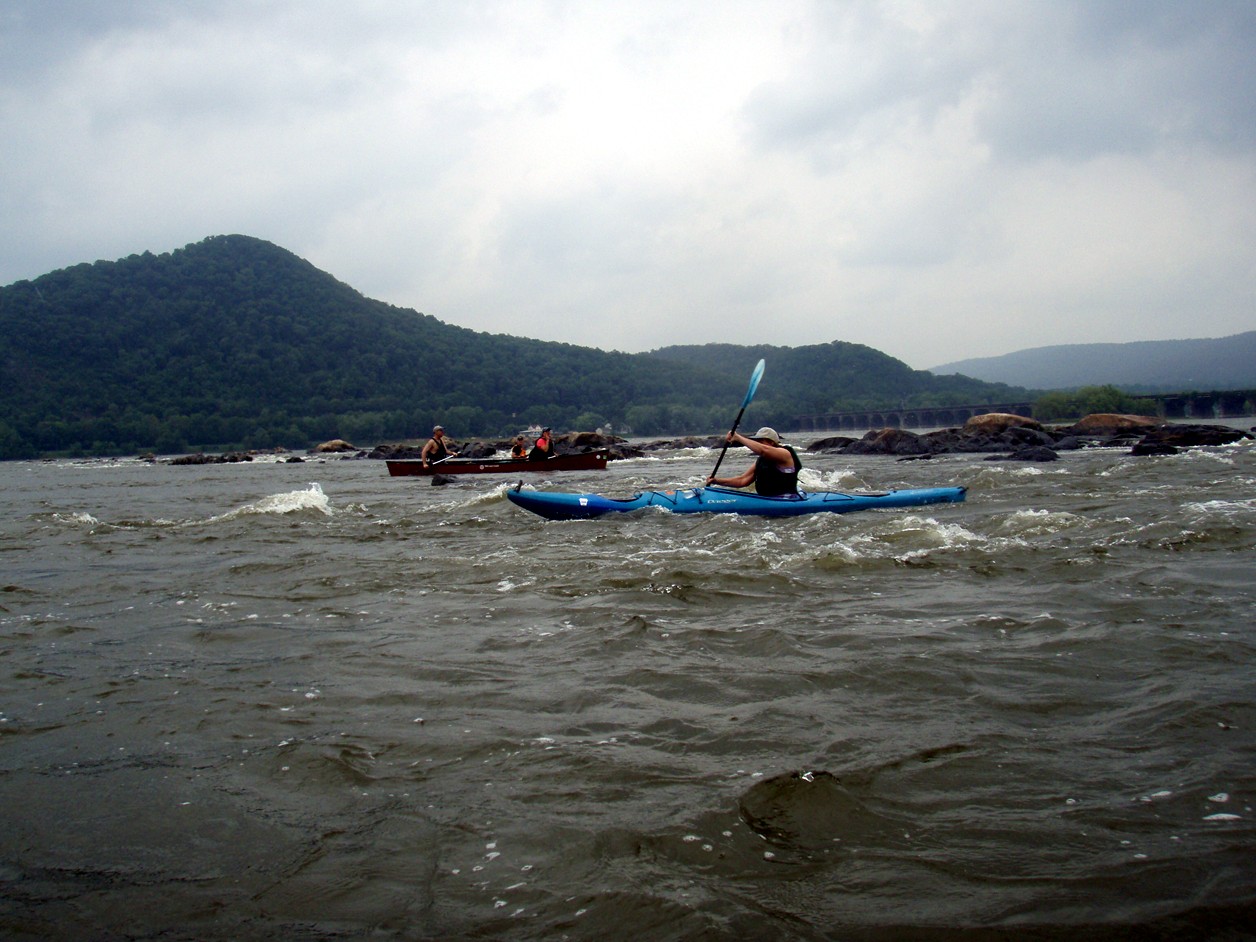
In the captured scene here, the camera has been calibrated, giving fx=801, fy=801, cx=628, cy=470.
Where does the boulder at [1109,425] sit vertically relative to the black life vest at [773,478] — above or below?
above

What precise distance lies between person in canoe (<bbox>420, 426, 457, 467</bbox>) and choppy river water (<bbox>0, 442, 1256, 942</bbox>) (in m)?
14.9

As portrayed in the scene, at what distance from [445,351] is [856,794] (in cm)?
9547

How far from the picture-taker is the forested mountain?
2689 inches

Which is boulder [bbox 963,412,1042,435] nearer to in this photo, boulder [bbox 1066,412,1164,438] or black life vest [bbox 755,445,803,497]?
boulder [bbox 1066,412,1164,438]

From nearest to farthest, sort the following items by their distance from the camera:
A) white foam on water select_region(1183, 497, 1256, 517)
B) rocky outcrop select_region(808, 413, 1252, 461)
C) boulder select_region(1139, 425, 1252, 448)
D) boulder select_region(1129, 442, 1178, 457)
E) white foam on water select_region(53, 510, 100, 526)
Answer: white foam on water select_region(1183, 497, 1256, 517), white foam on water select_region(53, 510, 100, 526), boulder select_region(1129, 442, 1178, 457), boulder select_region(1139, 425, 1252, 448), rocky outcrop select_region(808, 413, 1252, 461)

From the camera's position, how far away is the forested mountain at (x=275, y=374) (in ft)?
224

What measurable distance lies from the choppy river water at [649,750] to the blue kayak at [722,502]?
10.4 ft

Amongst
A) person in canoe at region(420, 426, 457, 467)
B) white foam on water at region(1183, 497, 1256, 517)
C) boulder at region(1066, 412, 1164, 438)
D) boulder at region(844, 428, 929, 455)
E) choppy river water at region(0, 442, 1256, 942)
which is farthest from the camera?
boulder at region(1066, 412, 1164, 438)

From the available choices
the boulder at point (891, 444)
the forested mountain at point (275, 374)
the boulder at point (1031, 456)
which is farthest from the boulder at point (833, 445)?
the forested mountain at point (275, 374)

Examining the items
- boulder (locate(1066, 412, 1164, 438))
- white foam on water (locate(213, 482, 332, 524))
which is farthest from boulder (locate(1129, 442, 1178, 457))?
white foam on water (locate(213, 482, 332, 524))

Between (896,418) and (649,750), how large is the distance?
273 ft

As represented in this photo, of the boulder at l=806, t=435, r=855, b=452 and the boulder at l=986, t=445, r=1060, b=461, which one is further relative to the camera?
the boulder at l=806, t=435, r=855, b=452

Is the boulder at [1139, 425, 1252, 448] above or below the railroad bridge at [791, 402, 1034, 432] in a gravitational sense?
below

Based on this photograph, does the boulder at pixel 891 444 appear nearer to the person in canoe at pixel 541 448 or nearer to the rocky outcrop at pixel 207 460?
the person in canoe at pixel 541 448
